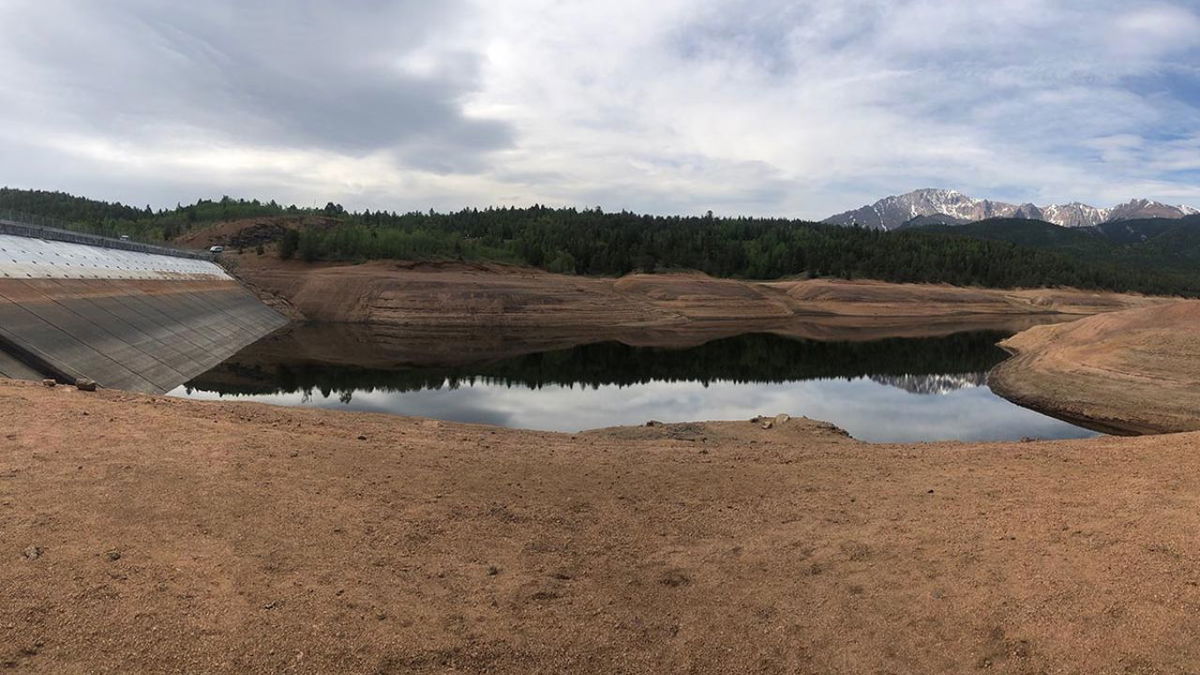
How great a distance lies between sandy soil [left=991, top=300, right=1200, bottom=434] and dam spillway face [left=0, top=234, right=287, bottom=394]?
38932mm

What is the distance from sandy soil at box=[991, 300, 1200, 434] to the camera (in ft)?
85.6

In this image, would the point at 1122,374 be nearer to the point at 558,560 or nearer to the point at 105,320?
the point at 558,560

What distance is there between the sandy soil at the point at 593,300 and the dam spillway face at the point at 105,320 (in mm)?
17733

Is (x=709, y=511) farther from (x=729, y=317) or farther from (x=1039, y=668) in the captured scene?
(x=729, y=317)

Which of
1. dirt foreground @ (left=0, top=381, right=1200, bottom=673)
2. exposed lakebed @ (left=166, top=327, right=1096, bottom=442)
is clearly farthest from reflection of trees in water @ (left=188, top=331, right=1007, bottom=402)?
dirt foreground @ (left=0, top=381, right=1200, bottom=673)

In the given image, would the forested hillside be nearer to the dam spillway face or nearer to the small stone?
the dam spillway face

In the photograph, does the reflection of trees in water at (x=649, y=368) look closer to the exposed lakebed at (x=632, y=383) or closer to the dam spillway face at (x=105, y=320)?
the exposed lakebed at (x=632, y=383)

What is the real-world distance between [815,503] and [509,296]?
61712mm

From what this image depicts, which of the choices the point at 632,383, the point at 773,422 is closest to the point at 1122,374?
the point at 773,422

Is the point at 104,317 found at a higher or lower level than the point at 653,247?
lower

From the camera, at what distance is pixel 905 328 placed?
76.4m

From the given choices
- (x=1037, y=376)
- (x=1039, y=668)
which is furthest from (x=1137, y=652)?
(x=1037, y=376)

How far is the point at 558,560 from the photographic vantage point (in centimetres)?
804

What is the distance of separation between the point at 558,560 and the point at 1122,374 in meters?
33.8
